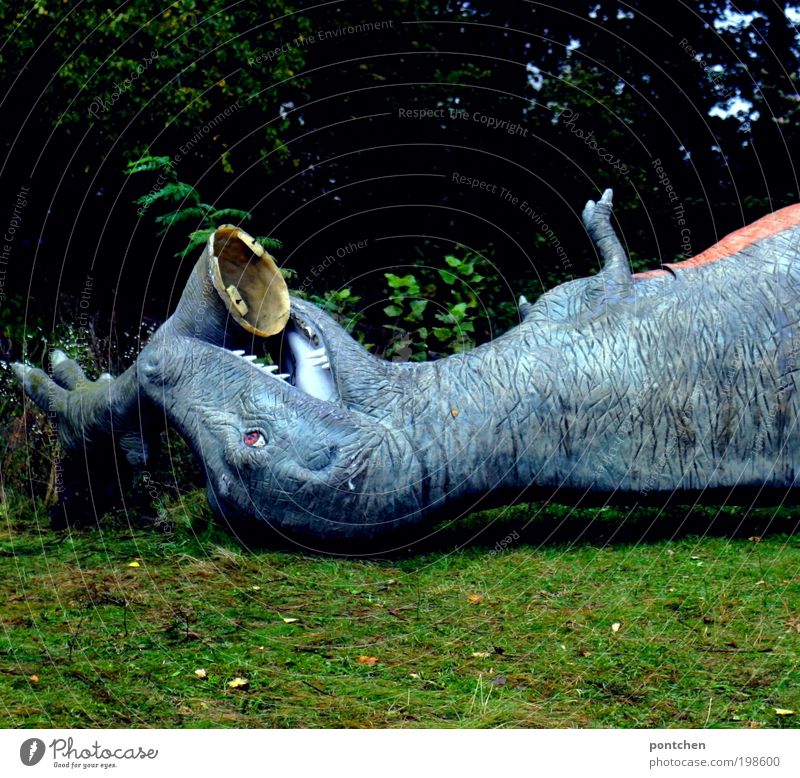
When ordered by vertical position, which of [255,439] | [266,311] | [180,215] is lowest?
[255,439]

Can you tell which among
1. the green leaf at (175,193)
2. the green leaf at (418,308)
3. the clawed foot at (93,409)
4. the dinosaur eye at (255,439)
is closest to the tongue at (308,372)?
the dinosaur eye at (255,439)

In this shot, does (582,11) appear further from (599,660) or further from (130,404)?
(599,660)

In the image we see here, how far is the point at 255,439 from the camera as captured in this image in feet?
20.7

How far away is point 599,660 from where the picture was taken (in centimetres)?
467

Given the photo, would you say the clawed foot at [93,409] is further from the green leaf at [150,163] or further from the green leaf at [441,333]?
the green leaf at [441,333]

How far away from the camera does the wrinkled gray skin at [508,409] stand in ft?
20.5

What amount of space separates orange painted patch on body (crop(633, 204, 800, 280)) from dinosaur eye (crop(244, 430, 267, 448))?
274cm

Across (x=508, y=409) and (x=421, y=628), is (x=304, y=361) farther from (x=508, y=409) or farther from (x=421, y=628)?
(x=421, y=628)

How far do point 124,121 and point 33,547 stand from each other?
4.56m

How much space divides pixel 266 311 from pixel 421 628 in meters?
2.76

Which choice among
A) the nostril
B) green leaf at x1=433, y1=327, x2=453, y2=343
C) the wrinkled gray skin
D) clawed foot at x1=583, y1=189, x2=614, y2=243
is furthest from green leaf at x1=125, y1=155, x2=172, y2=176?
clawed foot at x1=583, y1=189, x2=614, y2=243

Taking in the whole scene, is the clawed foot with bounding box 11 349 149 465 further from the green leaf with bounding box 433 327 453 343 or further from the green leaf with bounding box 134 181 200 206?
the green leaf with bounding box 433 327 453 343

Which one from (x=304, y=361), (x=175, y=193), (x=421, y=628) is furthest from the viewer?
(x=175, y=193)

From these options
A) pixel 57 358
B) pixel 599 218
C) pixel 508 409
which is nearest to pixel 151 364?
pixel 57 358
